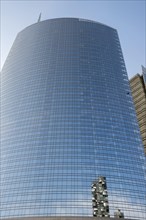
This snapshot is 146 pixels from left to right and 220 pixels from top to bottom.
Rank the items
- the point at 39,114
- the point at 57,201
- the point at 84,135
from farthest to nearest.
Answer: the point at 39,114 < the point at 84,135 < the point at 57,201

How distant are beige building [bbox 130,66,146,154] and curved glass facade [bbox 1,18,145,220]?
44.0 feet

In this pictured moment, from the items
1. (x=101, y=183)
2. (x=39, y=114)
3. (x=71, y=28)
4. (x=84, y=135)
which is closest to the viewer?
(x=101, y=183)

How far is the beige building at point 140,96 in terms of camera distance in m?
130

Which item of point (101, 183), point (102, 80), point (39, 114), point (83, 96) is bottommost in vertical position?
point (101, 183)

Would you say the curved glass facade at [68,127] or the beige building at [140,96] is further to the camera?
the beige building at [140,96]

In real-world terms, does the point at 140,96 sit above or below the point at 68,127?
above

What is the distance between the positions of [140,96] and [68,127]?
50423mm

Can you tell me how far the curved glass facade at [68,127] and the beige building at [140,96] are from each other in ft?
44.0

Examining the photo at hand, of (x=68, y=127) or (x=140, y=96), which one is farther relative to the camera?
(x=140, y=96)

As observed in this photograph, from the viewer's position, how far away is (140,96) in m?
139

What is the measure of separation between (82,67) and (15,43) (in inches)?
2046

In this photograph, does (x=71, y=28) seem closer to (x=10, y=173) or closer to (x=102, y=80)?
(x=102, y=80)

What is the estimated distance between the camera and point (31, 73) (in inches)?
5118

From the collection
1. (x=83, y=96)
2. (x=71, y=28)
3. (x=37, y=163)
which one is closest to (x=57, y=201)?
(x=37, y=163)
